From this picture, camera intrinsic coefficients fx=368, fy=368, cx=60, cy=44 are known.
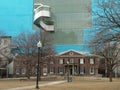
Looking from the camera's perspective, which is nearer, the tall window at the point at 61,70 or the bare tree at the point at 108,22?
the bare tree at the point at 108,22

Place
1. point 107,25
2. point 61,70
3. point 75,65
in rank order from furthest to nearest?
1. point 75,65
2. point 61,70
3. point 107,25

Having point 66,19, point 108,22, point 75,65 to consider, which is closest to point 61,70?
point 75,65

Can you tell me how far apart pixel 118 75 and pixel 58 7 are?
98.1ft

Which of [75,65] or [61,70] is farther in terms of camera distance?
[75,65]

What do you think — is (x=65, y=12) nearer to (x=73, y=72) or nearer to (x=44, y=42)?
(x=73, y=72)

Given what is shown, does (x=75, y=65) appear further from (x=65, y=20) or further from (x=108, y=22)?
(x=108, y=22)

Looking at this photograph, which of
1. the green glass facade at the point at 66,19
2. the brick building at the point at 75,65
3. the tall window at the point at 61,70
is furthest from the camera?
the tall window at the point at 61,70

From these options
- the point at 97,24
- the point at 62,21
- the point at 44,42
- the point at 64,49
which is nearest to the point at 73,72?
the point at 64,49

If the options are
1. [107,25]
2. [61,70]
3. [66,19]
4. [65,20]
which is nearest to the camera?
[107,25]

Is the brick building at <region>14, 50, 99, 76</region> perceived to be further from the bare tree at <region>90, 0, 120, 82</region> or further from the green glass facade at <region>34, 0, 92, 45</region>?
the bare tree at <region>90, 0, 120, 82</region>

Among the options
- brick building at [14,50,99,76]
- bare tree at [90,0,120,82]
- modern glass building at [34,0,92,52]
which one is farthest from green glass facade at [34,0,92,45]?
bare tree at [90,0,120,82]

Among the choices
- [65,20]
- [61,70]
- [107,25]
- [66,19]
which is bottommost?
[61,70]

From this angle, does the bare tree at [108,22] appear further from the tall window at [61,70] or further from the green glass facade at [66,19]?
the tall window at [61,70]

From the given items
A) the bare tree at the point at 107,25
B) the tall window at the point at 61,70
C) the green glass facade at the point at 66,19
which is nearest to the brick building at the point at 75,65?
the tall window at the point at 61,70
